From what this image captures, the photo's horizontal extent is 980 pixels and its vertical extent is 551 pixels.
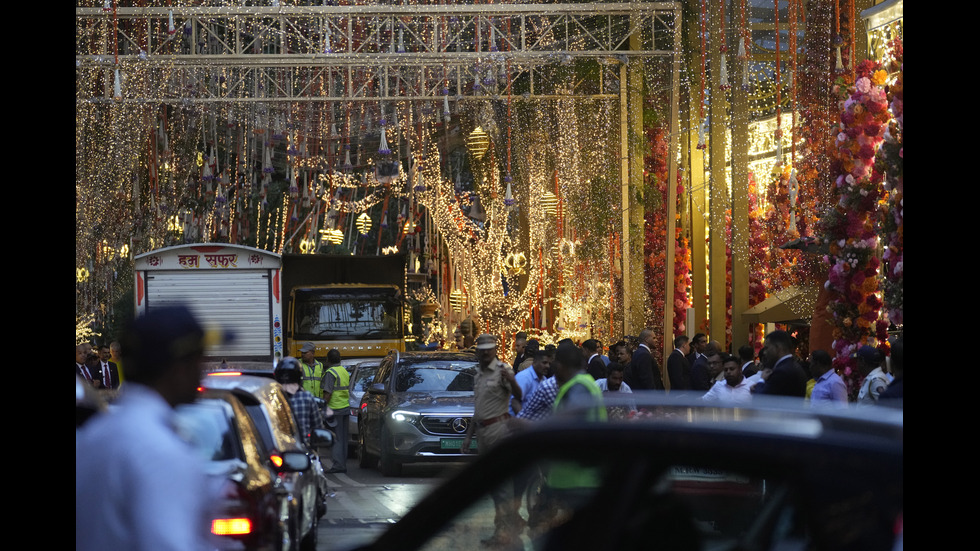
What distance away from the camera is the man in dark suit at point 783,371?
1053cm

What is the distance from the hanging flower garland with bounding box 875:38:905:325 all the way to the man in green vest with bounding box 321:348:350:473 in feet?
26.9

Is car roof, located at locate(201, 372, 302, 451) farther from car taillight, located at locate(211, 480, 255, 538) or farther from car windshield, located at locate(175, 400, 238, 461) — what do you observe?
car taillight, located at locate(211, 480, 255, 538)

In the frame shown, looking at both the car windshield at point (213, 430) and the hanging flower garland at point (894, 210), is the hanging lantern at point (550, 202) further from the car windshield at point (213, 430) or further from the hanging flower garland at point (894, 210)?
the car windshield at point (213, 430)

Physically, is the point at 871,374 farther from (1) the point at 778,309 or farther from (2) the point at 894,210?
(1) the point at 778,309

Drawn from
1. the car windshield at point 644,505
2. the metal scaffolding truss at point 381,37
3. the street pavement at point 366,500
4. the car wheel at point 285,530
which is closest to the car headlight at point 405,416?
the street pavement at point 366,500

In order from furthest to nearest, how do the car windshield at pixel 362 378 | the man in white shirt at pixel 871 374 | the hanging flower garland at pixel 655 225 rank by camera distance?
the hanging flower garland at pixel 655 225, the car windshield at pixel 362 378, the man in white shirt at pixel 871 374

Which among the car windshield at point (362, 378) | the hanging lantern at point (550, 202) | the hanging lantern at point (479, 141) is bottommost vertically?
the car windshield at point (362, 378)

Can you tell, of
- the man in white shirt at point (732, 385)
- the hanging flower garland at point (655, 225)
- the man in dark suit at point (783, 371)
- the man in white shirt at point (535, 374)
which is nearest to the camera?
the man in dark suit at point (783, 371)

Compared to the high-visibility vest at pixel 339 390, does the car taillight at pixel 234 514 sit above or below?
above

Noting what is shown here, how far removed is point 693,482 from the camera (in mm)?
3453

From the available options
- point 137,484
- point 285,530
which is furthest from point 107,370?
point 137,484

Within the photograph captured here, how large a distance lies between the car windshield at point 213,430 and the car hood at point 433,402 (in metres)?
9.20

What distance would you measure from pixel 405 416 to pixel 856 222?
21.5ft

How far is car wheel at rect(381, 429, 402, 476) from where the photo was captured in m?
16.5
